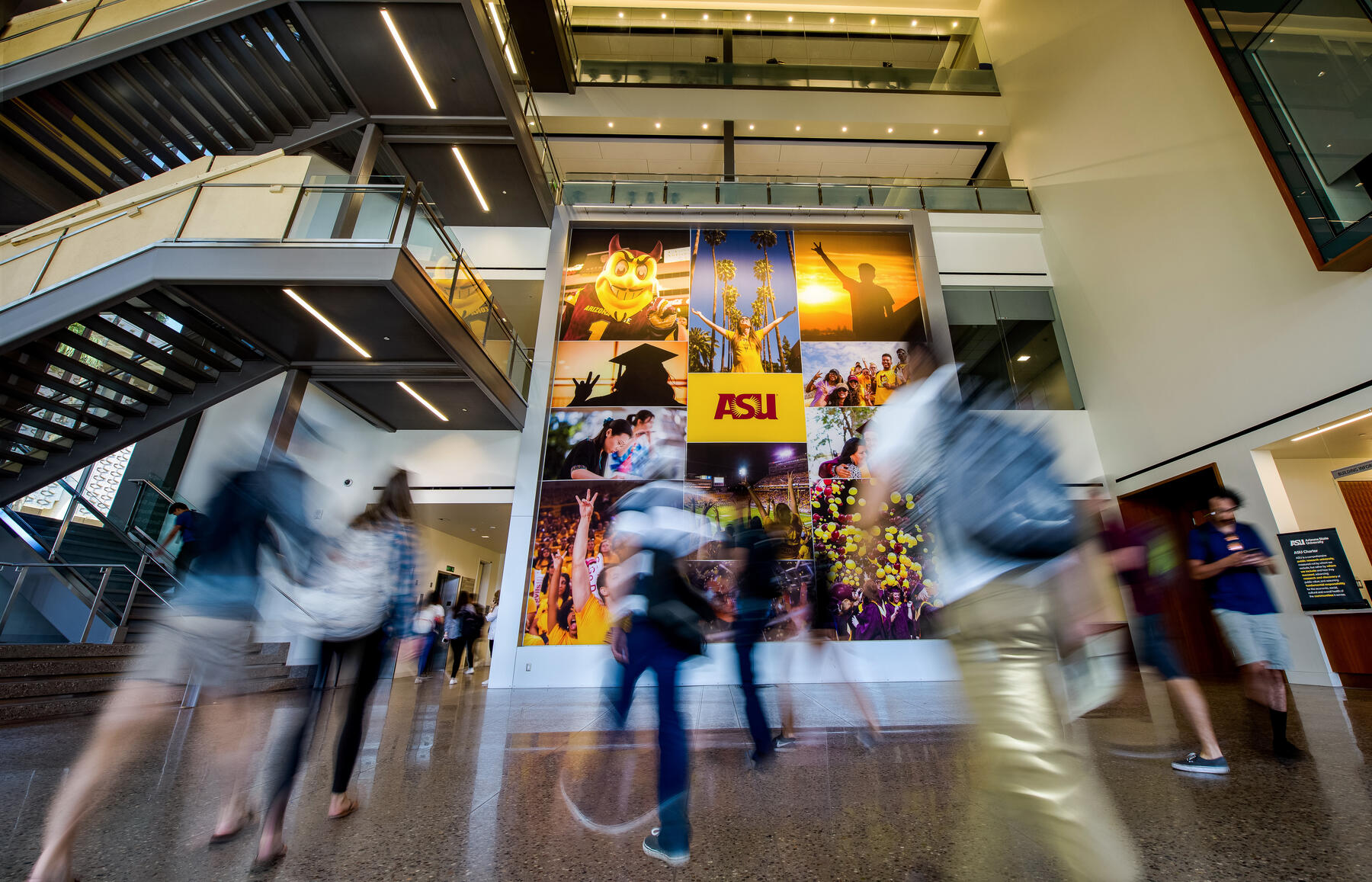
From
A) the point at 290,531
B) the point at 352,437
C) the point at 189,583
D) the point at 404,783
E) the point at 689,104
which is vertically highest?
the point at 689,104

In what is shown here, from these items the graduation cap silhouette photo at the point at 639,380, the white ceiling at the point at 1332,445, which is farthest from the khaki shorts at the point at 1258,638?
the graduation cap silhouette photo at the point at 639,380

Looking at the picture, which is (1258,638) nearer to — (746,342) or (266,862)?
(266,862)

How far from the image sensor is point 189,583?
2.14 meters

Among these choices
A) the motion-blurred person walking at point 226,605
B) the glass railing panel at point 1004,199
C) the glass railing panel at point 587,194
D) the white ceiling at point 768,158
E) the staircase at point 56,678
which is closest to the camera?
the motion-blurred person walking at point 226,605

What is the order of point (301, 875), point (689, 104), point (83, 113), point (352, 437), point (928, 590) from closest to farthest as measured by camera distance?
1. point (301, 875)
2. point (83, 113)
3. point (928, 590)
4. point (352, 437)
5. point (689, 104)

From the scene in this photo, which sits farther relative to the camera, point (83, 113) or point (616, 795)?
point (83, 113)

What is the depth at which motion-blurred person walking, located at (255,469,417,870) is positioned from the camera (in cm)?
240

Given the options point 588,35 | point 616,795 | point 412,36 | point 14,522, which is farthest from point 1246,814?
point 588,35

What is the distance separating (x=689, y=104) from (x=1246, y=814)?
632 inches

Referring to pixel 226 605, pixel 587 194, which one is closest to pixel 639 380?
pixel 587 194

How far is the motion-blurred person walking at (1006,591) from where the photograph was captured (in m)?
1.45

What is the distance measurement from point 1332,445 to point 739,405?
8.05m

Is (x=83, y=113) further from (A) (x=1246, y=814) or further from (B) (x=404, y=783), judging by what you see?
(A) (x=1246, y=814)

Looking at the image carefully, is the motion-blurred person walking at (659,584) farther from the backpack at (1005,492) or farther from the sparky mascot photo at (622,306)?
the sparky mascot photo at (622,306)
